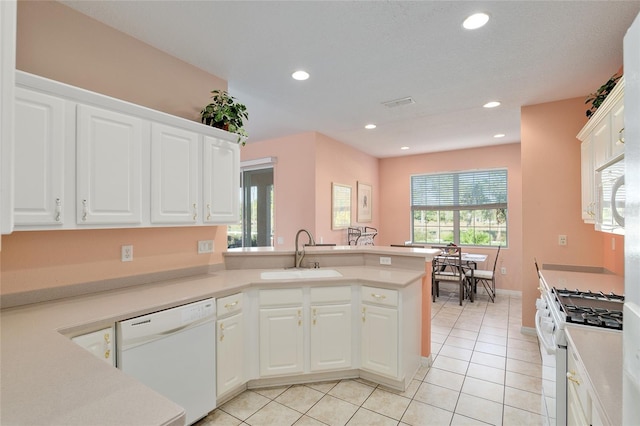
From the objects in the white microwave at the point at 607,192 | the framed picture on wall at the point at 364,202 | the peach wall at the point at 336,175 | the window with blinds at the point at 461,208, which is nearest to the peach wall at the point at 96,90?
the peach wall at the point at 336,175

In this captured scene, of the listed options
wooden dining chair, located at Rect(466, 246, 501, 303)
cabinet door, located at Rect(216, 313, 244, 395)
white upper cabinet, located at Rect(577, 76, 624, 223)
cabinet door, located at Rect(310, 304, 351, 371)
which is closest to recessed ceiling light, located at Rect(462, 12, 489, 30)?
white upper cabinet, located at Rect(577, 76, 624, 223)

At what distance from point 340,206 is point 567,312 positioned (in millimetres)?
3874

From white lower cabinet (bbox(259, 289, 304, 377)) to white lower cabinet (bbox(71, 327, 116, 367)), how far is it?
1.04m

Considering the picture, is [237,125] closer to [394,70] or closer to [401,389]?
[394,70]

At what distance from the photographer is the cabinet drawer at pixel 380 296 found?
7.99 ft

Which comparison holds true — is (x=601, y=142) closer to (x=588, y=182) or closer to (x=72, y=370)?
(x=588, y=182)

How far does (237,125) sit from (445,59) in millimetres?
1909

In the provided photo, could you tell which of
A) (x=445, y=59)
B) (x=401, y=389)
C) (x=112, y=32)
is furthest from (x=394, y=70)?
(x=401, y=389)

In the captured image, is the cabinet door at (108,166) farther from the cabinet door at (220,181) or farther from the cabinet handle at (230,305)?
the cabinet handle at (230,305)

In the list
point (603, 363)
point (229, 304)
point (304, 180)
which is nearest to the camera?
point (603, 363)

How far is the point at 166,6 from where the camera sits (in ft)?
6.54

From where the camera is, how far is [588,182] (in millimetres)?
2793

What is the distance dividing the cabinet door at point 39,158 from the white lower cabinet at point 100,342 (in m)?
0.67

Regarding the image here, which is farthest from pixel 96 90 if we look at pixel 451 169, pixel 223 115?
pixel 451 169
